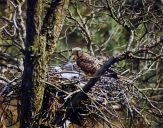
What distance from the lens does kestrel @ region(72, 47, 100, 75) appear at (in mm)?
6379

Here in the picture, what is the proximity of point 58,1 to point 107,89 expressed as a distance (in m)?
1.07

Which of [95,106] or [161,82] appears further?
[161,82]

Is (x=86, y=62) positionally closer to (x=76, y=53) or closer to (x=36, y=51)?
(x=76, y=53)

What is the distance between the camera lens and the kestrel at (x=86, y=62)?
20.9 feet

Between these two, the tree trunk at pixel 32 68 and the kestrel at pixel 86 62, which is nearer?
the tree trunk at pixel 32 68

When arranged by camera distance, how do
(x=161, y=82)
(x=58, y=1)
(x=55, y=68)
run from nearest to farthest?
(x=58, y=1) < (x=55, y=68) < (x=161, y=82)

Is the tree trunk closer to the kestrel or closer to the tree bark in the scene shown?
the tree bark

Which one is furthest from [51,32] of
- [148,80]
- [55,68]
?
[148,80]

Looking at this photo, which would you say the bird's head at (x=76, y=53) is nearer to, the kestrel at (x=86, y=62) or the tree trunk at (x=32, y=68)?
the kestrel at (x=86, y=62)

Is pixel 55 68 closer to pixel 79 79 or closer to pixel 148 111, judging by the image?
pixel 79 79

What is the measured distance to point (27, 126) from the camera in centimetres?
542

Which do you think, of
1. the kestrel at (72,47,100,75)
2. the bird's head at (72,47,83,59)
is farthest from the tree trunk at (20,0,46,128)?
the bird's head at (72,47,83,59)

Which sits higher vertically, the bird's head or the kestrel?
the bird's head

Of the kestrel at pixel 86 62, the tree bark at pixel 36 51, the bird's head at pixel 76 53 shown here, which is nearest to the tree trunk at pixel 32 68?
the tree bark at pixel 36 51
